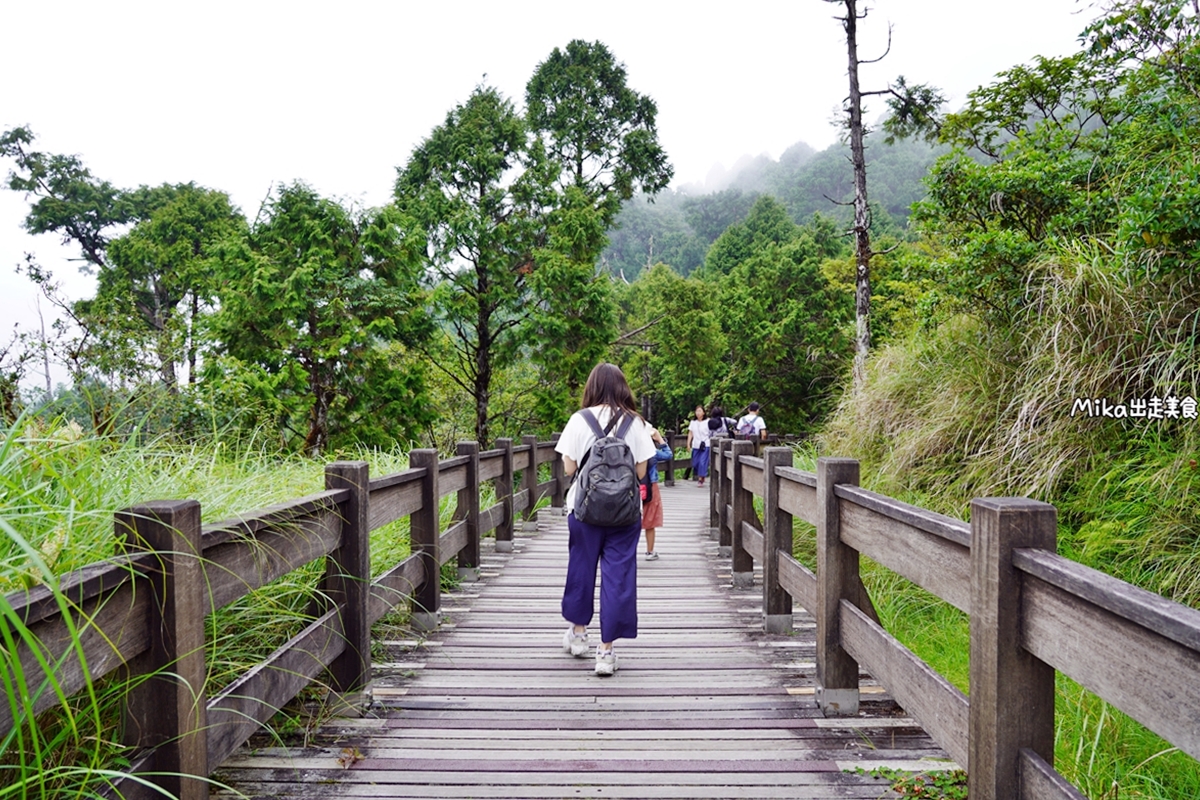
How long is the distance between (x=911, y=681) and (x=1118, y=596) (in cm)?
123

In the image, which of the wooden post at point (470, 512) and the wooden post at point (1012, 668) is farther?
the wooden post at point (470, 512)

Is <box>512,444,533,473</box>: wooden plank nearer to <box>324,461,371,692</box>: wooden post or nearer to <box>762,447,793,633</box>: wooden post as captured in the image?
<box>762,447,793,633</box>: wooden post

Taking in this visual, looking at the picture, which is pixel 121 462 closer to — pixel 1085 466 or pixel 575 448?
pixel 575 448

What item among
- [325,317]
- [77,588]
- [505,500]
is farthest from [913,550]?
[325,317]

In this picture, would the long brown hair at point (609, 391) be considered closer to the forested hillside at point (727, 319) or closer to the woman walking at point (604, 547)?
the woman walking at point (604, 547)

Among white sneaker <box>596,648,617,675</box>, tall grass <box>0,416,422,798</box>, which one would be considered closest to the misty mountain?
white sneaker <box>596,648,617,675</box>

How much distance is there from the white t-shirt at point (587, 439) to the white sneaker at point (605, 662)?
0.78m

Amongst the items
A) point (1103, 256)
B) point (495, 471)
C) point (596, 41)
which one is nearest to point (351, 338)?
point (495, 471)

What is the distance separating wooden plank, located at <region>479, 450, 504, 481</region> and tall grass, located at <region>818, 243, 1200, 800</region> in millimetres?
3342

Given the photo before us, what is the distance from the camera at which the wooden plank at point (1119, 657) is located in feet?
4.24

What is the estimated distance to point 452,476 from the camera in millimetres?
5512

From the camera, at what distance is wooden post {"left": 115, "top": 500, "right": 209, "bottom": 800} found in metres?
1.92

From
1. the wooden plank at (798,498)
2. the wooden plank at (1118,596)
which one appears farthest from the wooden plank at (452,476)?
the wooden plank at (1118,596)

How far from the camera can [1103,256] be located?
5707mm
